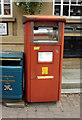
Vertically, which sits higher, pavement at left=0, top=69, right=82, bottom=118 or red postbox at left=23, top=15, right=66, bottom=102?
red postbox at left=23, top=15, right=66, bottom=102

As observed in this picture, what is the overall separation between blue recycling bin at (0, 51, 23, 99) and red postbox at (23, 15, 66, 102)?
0.21 metres

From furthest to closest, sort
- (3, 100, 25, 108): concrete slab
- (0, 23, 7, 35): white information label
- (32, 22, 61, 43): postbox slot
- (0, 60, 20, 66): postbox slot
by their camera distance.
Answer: (0, 23, 7, 35): white information label < (0, 60, 20, 66): postbox slot < (3, 100, 25, 108): concrete slab < (32, 22, 61, 43): postbox slot

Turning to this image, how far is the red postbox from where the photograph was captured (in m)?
3.53

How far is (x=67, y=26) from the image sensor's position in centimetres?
706

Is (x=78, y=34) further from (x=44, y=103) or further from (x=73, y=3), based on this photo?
(x=44, y=103)

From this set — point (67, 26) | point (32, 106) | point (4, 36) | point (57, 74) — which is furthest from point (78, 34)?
point (32, 106)

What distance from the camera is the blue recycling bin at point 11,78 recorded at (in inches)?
144

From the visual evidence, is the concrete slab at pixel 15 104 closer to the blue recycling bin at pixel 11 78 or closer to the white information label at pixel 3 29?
the blue recycling bin at pixel 11 78

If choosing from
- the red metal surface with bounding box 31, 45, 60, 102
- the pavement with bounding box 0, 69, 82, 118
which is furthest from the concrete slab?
the red metal surface with bounding box 31, 45, 60, 102

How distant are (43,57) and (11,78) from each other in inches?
37.5

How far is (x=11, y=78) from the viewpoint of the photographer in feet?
12.1

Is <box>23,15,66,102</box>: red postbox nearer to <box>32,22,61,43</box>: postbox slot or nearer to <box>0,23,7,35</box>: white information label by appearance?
<box>32,22,61,43</box>: postbox slot

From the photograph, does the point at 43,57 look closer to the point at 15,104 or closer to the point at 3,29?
the point at 15,104

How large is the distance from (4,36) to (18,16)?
1.13 meters
